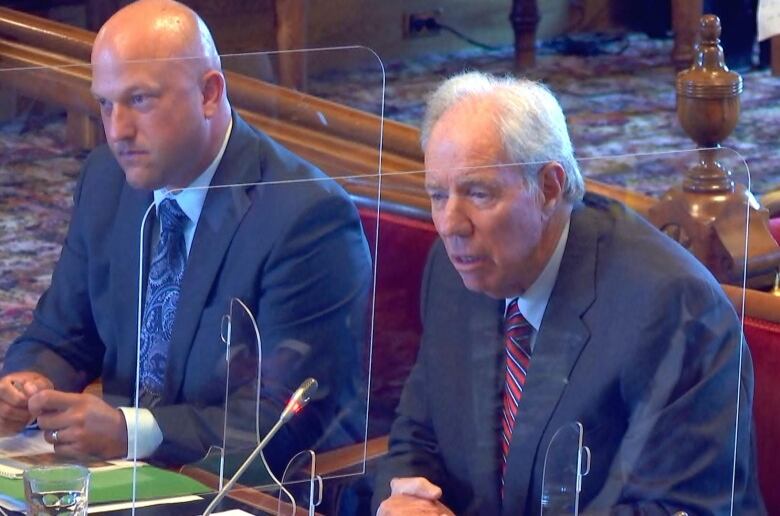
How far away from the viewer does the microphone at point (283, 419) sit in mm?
1581

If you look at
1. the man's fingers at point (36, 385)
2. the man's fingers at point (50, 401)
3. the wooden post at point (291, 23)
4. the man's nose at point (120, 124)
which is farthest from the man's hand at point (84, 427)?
the wooden post at point (291, 23)

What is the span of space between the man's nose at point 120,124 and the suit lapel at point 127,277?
7 cm

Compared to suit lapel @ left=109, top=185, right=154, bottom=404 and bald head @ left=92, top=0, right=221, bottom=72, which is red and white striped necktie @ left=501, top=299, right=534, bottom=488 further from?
bald head @ left=92, top=0, right=221, bottom=72

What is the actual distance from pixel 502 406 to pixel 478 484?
0.13 meters

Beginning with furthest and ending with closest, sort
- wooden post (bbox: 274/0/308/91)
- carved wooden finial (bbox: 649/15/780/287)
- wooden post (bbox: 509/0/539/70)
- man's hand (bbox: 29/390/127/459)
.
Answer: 1. wooden post (bbox: 509/0/539/70)
2. wooden post (bbox: 274/0/308/91)
3. man's hand (bbox: 29/390/127/459)
4. carved wooden finial (bbox: 649/15/780/287)

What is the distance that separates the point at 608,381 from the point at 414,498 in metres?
0.28

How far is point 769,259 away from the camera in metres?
1.94

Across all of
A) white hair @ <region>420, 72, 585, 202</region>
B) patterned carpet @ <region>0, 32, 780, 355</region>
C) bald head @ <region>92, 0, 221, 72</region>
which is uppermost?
bald head @ <region>92, 0, 221, 72</region>

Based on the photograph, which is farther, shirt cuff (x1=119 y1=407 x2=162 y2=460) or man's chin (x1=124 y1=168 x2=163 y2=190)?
man's chin (x1=124 y1=168 x2=163 y2=190)

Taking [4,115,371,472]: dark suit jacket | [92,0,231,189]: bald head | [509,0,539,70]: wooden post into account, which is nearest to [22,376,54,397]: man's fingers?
[4,115,371,472]: dark suit jacket

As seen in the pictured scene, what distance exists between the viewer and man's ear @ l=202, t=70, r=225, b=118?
2084mm

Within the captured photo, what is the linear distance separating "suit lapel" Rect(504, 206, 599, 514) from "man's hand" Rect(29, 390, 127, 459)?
0.45 m

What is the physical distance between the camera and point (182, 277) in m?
1.88

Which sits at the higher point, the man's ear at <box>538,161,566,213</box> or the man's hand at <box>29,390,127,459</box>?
the man's ear at <box>538,161,566,213</box>
